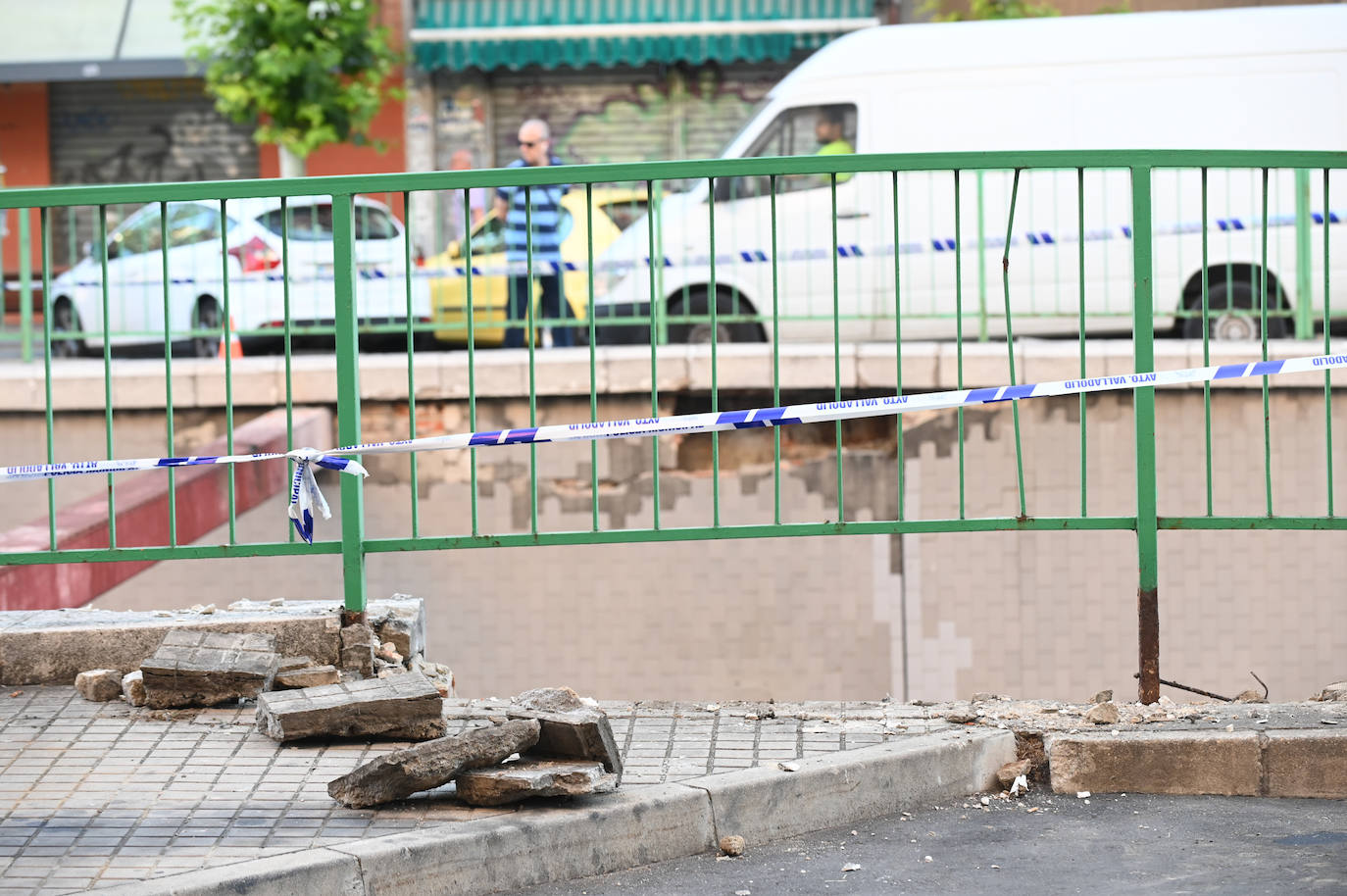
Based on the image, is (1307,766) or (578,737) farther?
(1307,766)

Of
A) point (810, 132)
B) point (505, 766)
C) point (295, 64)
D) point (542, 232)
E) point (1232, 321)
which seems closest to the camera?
point (505, 766)

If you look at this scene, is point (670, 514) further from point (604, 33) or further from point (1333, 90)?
point (604, 33)

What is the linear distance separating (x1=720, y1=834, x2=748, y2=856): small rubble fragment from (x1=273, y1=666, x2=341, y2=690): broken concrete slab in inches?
61.1

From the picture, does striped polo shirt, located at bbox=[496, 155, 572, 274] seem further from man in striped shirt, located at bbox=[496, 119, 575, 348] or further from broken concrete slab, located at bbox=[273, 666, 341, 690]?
broken concrete slab, located at bbox=[273, 666, 341, 690]

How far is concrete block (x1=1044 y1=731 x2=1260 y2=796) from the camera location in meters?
4.52

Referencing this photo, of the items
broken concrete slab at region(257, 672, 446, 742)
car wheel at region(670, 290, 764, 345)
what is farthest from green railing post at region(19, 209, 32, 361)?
broken concrete slab at region(257, 672, 446, 742)

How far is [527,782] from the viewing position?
3.92m

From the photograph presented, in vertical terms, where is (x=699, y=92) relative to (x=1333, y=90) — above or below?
above

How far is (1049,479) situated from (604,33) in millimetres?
12509

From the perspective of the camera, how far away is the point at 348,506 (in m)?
5.16

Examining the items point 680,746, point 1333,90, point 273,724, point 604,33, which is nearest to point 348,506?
point 273,724

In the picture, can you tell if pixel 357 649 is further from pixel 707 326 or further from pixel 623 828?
pixel 707 326

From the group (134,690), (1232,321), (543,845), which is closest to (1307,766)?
(543,845)

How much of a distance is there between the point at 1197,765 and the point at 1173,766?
0.06m
